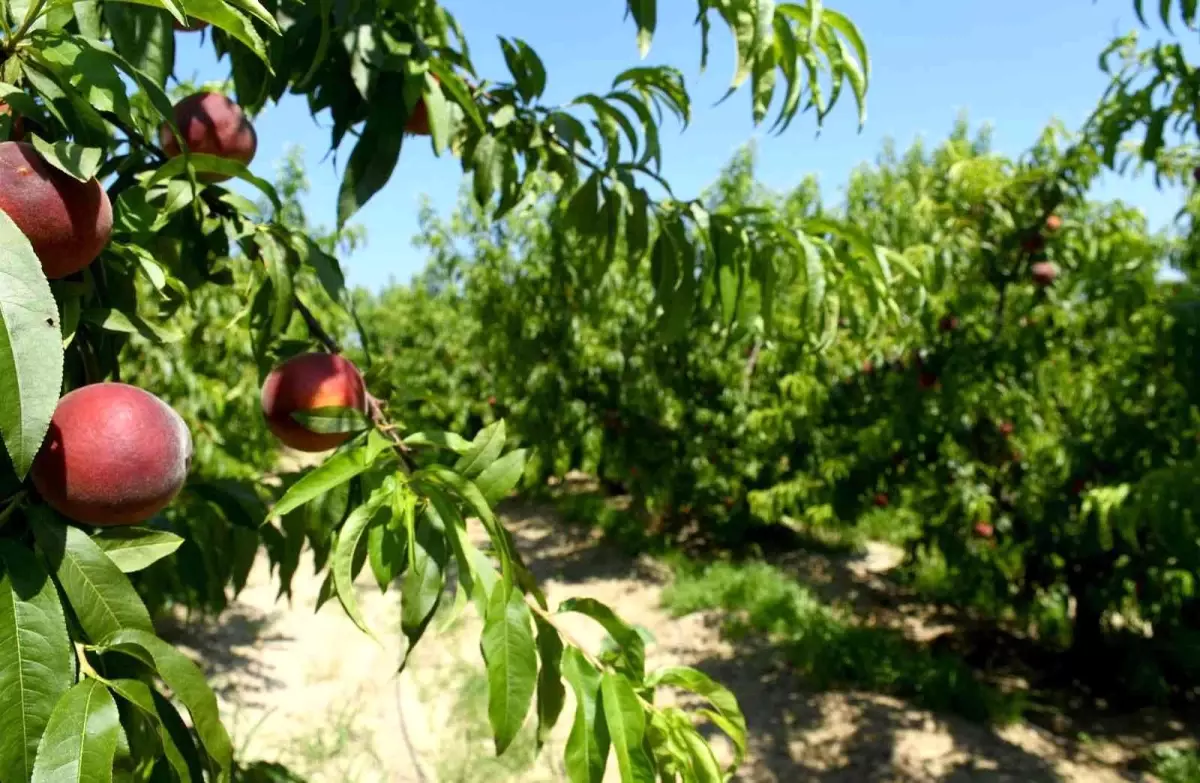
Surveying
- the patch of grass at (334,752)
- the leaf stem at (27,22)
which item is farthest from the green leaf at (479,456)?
the patch of grass at (334,752)

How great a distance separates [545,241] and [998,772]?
179 inches

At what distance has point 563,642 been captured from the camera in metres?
0.83

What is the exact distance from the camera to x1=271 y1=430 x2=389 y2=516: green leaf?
0.71 m

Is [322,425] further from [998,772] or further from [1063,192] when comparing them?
[1063,192]

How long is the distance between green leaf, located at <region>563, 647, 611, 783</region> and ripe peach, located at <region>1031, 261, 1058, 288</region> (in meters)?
3.68

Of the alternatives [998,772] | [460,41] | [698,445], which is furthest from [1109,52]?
[698,445]

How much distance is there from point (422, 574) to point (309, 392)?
32cm

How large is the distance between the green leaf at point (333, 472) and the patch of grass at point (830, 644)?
3855 millimetres

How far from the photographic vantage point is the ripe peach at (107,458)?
60cm

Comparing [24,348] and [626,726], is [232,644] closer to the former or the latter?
[626,726]

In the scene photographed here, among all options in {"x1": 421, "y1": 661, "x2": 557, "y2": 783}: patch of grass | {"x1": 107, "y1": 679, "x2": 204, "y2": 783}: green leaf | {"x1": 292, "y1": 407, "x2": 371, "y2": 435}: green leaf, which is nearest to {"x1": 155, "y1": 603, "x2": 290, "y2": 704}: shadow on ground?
{"x1": 421, "y1": 661, "x2": 557, "y2": 783}: patch of grass

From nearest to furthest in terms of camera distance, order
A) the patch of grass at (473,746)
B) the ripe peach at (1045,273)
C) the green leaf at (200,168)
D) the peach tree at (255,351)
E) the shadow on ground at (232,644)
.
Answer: the peach tree at (255,351) → the green leaf at (200,168) → the patch of grass at (473,746) → the ripe peach at (1045,273) → the shadow on ground at (232,644)

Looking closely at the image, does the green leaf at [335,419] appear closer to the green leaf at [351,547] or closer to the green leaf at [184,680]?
the green leaf at [351,547]

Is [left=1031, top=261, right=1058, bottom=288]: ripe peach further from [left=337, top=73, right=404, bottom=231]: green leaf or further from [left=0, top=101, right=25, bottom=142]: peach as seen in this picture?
[left=0, top=101, right=25, bottom=142]: peach
